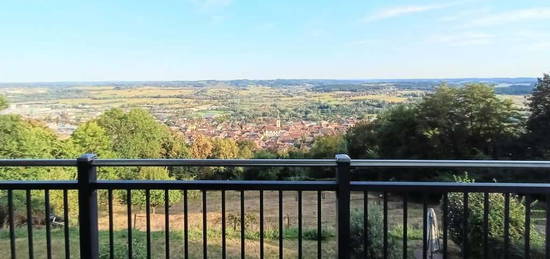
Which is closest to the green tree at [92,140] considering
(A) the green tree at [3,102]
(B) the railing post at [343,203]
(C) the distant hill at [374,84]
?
(C) the distant hill at [374,84]

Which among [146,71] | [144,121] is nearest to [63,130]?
[144,121]

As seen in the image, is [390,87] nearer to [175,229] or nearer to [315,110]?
[315,110]

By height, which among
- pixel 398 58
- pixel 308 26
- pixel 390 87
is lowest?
pixel 390 87

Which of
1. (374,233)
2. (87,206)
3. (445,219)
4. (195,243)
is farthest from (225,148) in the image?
(445,219)

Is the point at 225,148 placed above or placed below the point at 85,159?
below

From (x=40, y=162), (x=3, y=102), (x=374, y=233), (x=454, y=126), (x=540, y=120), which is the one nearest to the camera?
(x=40, y=162)

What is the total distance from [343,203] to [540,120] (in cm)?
817

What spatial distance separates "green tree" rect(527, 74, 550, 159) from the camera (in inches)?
324

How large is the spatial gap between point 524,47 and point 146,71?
31.5 ft

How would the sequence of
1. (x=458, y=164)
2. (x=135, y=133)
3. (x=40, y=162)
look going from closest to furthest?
(x=458, y=164), (x=40, y=162), (x=135, y=133)

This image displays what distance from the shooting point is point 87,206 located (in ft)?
6.15

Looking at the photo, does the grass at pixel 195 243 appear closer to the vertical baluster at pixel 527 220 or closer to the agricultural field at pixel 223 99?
the agricultural field at pixel 223 99

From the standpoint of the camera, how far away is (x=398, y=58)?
11773 mm

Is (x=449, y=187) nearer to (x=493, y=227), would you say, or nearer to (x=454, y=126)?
(x=493, y=227)
